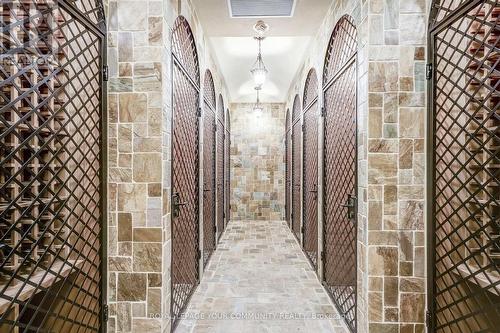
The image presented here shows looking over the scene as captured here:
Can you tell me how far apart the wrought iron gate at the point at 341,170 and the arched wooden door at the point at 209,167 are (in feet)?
5.04

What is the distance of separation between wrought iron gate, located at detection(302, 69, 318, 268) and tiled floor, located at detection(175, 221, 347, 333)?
0.92 ft

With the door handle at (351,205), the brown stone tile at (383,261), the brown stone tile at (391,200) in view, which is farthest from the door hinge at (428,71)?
the brown stone tile at (383,261)

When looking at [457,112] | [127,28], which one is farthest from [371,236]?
[127,28]

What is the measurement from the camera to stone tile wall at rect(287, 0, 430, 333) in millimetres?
1863

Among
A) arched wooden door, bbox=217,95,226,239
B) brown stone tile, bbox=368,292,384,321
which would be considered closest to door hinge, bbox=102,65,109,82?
Answer: brown stone tile, bbox=368,292,384,321

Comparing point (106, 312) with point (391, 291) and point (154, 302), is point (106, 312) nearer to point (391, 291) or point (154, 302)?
point (154, 302)

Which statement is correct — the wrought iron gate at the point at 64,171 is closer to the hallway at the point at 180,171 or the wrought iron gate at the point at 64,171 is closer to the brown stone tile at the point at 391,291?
the hallway at the point at 180,171

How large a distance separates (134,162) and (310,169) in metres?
2.71

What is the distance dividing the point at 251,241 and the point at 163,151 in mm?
3410

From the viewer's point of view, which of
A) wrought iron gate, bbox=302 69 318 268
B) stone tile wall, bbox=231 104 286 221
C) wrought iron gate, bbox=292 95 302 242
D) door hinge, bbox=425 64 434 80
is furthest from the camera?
stone tile wall, bbox=231 104 286 221

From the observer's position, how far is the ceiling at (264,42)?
2.78m

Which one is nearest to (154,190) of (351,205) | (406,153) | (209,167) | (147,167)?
(147,167)

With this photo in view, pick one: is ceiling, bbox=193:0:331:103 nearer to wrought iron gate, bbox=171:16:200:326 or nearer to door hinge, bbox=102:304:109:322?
wrought iron gate, bbox=171:16:200:326

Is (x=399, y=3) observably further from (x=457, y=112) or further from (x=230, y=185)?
(x=230, y=185)
